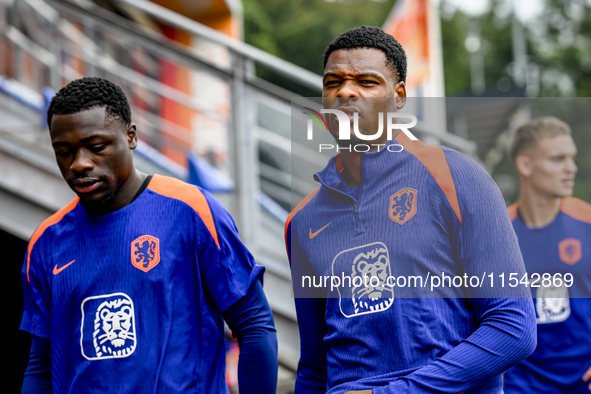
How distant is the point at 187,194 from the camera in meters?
2.47

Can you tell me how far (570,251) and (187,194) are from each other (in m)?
2.33

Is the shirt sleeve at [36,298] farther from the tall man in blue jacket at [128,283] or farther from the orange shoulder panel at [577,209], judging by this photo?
the orange shoulder panel at [577,209]

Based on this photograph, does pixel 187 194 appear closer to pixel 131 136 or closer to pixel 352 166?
pixel 131 136

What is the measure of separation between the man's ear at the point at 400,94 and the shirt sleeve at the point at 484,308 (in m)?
0.33

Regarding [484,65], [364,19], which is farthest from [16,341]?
[484,65]

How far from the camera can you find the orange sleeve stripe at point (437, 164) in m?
1.90

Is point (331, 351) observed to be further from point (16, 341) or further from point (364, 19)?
point (364, 19)

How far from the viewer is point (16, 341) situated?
4.83 metres

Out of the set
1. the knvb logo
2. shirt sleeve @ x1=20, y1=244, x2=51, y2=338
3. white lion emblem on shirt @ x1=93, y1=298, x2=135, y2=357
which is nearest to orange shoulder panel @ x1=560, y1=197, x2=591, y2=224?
the knvb logo

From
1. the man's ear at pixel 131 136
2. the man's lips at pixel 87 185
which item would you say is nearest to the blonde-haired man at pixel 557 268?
the man's ear at pixel 131 136

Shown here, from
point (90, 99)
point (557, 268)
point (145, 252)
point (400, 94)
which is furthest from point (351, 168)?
point (557, 268)

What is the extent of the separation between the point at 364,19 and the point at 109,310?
36.7 meters

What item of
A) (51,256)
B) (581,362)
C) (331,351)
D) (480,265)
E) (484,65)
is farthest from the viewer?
(484,65)

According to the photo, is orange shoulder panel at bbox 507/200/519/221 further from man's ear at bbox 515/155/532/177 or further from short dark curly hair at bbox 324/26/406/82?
short dark curly hair at bbox 324/26/406/82
